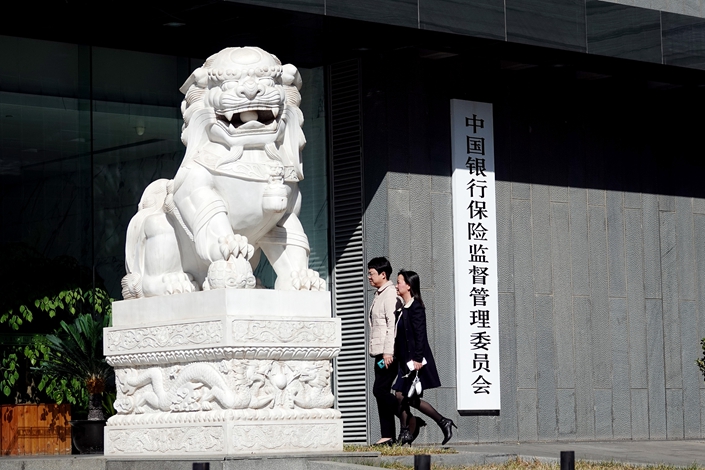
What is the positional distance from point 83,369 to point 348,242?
3.52 m

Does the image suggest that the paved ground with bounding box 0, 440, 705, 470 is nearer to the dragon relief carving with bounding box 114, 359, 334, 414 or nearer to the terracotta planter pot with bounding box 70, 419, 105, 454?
the dragon relief carving with bounding box 114, 359, 334, 414

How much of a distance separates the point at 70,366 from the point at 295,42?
13.3 ft

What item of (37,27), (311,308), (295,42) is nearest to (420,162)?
(295,42)

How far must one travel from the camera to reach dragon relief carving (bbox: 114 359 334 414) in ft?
27.8

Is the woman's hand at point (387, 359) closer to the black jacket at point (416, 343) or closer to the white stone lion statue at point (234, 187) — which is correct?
the black jacket at point (416, 343)

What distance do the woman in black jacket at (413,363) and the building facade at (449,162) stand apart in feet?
8.70

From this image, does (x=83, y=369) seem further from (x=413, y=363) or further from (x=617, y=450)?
(x=617, y=450)

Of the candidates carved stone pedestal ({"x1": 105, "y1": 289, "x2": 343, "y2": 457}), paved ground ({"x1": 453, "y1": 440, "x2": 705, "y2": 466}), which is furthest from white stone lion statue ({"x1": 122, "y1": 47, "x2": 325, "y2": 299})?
paved ground ({"x1": 453, "y1": 440, "x2": 705, "y2": 466})

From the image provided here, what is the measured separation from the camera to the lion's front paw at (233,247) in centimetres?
866

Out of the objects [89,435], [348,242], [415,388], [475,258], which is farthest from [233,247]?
[475,258]

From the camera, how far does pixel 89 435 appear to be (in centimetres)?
1247

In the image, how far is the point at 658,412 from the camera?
53.8ft

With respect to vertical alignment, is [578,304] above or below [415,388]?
above

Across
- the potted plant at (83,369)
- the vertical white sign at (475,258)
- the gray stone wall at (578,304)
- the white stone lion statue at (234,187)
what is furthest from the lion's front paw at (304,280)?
the vertical white sign at (475,258)
